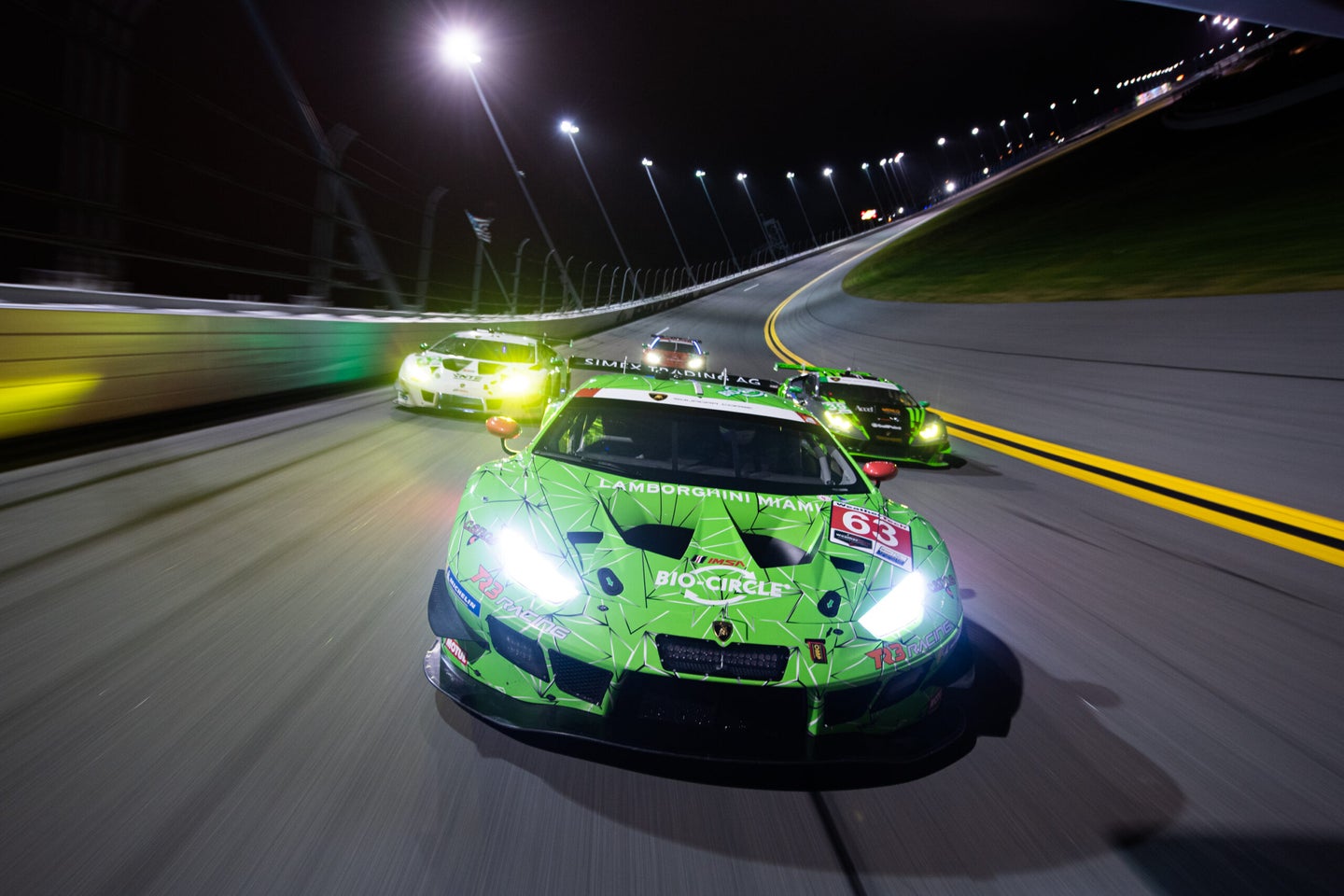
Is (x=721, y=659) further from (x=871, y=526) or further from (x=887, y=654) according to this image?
(x=871, y=526)

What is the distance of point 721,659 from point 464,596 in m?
0.88

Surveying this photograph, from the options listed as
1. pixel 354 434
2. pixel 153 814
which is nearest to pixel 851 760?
pixel 153 814

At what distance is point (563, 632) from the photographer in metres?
2.41

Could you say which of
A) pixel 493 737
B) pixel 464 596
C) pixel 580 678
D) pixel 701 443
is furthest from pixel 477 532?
pixel 701 443

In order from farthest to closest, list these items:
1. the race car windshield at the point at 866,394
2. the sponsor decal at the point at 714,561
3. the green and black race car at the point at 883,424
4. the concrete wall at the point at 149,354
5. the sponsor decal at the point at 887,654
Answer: the race car windshield at the point at 866,394
the green and black race car at the point at 883,424
the concrete wall at the point at 149,354
the sponsor decal at the point at 714,561
the sponsor decal at the point at 887,654

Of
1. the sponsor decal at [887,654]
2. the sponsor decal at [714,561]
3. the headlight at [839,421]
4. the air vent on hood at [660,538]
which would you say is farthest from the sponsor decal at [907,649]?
the headlight at [839,421]

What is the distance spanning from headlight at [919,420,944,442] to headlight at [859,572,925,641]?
6776 mm

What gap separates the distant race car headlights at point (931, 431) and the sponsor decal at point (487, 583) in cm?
748

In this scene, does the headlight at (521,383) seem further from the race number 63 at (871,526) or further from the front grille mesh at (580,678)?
the front grille mesh at (580,678)

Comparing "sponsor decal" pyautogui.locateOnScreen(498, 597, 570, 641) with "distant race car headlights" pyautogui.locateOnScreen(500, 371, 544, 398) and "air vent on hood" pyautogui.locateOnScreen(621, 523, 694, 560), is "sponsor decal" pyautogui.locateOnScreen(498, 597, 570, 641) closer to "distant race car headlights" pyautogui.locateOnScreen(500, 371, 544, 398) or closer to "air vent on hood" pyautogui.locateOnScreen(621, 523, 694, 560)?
"air vent on hood" pyautogui.locateOnScreen(621, 523, 694, 560)

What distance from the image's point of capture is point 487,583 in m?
2.65

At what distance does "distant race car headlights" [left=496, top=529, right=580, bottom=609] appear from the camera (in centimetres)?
255

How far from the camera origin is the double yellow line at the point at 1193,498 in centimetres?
645

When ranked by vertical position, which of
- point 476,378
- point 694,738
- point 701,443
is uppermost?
point 476,378
